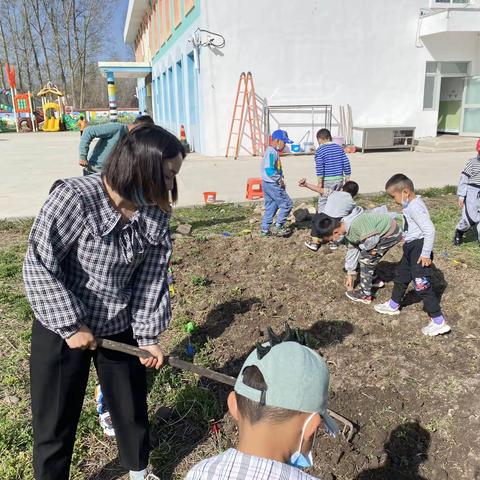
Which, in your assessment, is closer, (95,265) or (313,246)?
(95,265)

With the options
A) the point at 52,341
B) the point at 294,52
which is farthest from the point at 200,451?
the point at 294,52

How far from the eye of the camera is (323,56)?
655 inches

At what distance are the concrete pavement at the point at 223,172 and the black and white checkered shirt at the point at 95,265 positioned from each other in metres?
6.94

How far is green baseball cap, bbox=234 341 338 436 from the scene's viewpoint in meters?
1.28

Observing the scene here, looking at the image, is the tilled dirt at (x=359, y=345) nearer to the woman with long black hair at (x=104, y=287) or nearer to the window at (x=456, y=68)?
the woman with long black hair at (x=104, y=287)

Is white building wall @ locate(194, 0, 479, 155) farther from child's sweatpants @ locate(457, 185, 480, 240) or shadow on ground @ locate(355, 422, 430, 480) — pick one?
shadow on ground @ locate(355, 422, 430, 480)

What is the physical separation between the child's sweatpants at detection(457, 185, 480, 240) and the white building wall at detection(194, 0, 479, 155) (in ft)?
37.5

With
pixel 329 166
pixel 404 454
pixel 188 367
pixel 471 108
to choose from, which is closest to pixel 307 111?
pixel 471 108

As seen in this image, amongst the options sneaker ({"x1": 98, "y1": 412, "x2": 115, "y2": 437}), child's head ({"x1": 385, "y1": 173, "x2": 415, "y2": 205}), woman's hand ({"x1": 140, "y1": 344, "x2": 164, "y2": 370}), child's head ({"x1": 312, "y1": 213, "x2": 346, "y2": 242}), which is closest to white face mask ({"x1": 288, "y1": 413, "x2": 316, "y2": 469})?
woman's hand ({"x1": 140, "y1": 344, "x2": 164, "y2": 370})

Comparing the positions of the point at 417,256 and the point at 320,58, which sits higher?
the point at 320,58

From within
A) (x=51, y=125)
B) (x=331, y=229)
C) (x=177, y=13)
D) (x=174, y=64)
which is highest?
(x=177, y=13)

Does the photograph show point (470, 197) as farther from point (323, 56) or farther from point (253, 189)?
point (323, 56)

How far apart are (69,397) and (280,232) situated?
4729 millimetres

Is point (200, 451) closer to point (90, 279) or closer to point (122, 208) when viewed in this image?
point (90, 279)
